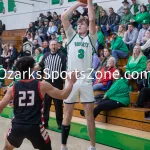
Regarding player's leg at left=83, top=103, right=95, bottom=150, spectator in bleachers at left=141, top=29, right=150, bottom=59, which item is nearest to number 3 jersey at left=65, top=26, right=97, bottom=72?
player's leg at left=83, top=103, right=95, bottom=150

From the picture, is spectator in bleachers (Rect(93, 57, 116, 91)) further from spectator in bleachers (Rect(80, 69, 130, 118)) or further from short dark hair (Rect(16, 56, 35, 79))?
short dark hair (Rect(16, 56, 35, 79))

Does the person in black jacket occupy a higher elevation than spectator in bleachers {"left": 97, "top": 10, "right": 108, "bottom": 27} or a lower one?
lower

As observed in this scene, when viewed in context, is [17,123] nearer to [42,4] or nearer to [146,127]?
[146,127]

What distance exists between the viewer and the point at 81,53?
3631 mm

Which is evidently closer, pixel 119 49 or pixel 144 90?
pixel 144 90

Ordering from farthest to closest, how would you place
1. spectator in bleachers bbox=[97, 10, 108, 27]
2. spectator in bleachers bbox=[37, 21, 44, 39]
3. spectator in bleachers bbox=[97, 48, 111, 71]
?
spectator in bleachers bbox=[37, 21, 44, 39] < spectator in bleachers bbox=[97, 10, 108, 27] < spectator in bleachers bbox=[97, 48, 111, 71]

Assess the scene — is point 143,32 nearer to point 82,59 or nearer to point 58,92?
point 82,59

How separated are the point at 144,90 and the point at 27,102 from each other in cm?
310

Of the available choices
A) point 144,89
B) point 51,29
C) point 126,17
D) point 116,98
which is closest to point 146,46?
point 144,89

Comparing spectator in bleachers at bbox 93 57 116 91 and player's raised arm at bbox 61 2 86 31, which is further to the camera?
spectator in bleachers at bbox 93 57 116 91

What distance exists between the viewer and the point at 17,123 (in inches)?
109

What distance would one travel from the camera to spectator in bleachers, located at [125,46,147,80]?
613 centimetres

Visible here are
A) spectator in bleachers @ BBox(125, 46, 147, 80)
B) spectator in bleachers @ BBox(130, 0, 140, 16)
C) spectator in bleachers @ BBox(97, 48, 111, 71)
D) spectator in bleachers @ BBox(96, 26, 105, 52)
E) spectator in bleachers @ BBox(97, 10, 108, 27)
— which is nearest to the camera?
spectator in bleachers @ BBox(125, 46, 147, 80)

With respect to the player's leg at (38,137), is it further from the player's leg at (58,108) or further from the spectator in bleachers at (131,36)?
the spectator in bleachers at (131,36)
